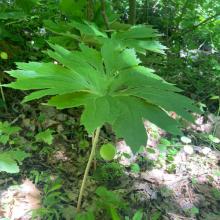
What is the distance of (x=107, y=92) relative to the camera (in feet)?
4.70

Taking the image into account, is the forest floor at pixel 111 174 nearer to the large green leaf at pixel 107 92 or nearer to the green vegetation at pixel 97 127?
the green vegetation at pixel 97 127

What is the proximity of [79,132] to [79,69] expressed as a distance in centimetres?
103

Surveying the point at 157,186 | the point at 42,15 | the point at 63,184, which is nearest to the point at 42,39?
the point at 42,15

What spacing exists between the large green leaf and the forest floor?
76cm

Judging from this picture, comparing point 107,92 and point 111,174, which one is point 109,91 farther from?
point 111,174

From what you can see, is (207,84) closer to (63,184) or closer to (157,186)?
(157,186)

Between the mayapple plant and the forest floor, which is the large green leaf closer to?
the mayapple plant

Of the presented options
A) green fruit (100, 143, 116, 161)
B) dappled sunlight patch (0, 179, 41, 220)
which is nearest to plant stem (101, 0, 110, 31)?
green fruit (100, 143, 116, 161)

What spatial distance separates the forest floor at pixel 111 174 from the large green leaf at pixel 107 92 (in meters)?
0.76

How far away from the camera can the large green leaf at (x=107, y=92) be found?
125cm

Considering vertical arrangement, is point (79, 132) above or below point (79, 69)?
below

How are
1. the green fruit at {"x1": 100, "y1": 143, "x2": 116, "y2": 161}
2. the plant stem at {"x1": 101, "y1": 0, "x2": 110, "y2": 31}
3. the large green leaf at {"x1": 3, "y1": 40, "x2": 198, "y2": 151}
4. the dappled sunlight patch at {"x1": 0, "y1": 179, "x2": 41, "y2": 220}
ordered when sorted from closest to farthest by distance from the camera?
the large green leaf at {"x1": 3, "y1": 40, "x2": 198, "y2": 151}
the dappled sunlight patch at {"x1": 0, "y1": 179, "x2": 41, "y2": 220}
the green fruit at {"x1": 100, "y1": 143, "x2": 116, "y2": 161}
the plant stem at {"x1": 101, "y1": 0, "x2": 110, "y2": 31}

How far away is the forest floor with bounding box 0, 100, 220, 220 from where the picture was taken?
6.42ft

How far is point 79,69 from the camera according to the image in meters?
1.48
